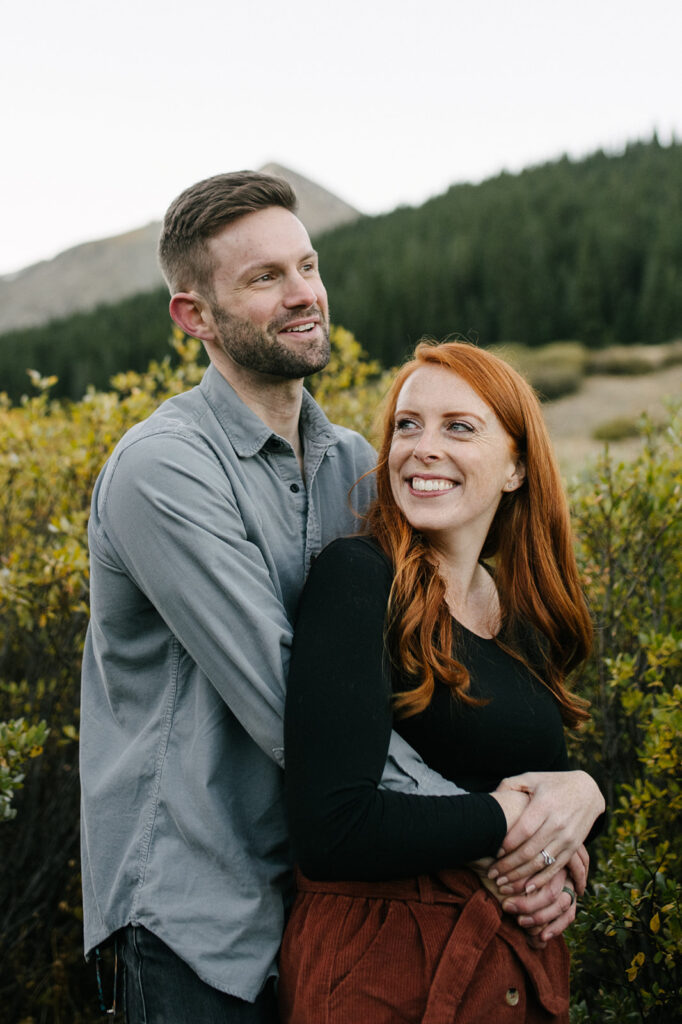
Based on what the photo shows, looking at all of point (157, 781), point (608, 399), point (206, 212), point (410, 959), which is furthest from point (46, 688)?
point (608, 399)

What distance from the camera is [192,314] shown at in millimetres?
2211

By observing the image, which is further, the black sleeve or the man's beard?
the man's beard

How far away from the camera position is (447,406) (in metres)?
1.98

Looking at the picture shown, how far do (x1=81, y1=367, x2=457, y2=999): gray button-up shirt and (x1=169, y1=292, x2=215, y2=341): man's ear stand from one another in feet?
1.08

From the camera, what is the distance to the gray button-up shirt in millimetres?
1634

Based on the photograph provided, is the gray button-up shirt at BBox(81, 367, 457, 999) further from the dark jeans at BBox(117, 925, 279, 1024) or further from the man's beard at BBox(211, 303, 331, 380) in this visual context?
the man's beard at BBox(211, 303, 331, 380)

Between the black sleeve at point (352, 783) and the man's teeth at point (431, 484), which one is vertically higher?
the man's teeth at point (431, 484)

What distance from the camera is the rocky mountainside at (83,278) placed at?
84625mm

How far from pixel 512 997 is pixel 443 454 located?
118cm

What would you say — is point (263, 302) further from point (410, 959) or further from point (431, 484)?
point (410, 959)

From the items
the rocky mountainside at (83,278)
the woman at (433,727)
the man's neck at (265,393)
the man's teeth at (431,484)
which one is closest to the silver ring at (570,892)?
the woman at (433,727)

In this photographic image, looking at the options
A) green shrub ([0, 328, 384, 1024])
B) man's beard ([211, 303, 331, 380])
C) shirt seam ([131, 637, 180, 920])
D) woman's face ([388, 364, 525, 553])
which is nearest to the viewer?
shirt seam ([131, 637, 180, 920])

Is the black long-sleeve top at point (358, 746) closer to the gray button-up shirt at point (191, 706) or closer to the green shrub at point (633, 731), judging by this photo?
the gray button-up shirt at point (191, 706)

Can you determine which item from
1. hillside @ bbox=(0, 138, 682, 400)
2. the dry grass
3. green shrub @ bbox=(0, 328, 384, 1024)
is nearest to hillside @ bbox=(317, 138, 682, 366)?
hillside @ bbox=(0, 138, 682, 400)
